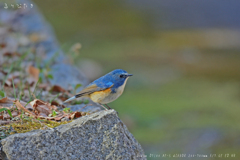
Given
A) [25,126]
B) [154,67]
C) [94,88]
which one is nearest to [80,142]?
[25,126]

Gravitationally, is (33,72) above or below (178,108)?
above

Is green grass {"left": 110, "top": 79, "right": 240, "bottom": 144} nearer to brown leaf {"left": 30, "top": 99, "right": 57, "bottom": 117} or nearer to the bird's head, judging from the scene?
the bird's head

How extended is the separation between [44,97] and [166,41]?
33.5 ft

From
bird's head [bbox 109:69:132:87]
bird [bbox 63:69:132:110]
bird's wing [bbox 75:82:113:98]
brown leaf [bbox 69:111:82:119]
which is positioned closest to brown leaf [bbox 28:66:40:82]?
bird's wing [bbox 75:82:113:98]

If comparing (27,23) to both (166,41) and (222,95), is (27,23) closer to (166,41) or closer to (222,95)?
(222,95)

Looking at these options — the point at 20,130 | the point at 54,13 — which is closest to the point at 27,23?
the point at 20,130

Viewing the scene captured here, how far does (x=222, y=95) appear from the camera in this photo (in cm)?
878

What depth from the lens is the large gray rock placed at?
8.19 feet

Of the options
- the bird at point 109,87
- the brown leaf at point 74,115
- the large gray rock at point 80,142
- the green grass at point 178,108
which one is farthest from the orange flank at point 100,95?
the green grass at point 178,108

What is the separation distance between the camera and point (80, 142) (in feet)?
8.65

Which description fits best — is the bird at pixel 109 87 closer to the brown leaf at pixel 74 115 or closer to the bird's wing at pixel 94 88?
the bird's wing at pixel 94 88

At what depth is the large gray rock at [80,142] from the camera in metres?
2.50

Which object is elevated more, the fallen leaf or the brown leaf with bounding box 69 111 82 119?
the fallen leaf

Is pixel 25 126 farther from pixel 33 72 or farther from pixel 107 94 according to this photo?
pixel 33 72
